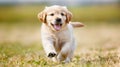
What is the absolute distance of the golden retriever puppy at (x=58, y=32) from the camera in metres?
11.1

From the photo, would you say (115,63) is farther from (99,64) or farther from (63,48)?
(63,48)

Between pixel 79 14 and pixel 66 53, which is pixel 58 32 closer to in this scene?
pixel 66 53

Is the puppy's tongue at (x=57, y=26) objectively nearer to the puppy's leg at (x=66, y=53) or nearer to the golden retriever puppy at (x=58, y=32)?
the golden retriever puppy at (x=58, y=32)

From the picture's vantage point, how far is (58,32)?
11336mm

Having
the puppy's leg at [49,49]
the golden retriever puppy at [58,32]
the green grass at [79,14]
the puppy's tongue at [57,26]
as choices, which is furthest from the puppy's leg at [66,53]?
the green grass at [79,14]

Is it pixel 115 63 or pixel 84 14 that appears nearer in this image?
pixel 115 63

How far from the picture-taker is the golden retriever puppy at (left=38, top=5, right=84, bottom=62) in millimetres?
11141

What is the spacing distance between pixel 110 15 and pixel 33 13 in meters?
5.58

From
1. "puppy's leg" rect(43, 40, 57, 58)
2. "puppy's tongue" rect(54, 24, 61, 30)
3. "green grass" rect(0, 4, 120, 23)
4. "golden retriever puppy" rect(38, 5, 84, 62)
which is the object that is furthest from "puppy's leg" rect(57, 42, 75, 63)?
"green grass" rect(0, 4, 120, 23)

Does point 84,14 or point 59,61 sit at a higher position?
point 59,61

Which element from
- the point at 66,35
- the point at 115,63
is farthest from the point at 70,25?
the point at 115,63

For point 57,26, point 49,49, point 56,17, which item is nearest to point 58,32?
point 57,26

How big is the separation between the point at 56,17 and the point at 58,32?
17.5 inches

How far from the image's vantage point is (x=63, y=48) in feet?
36.7
